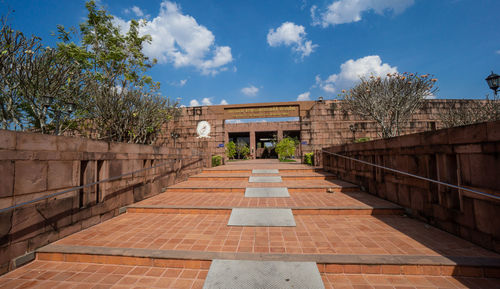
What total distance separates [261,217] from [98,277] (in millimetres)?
2752

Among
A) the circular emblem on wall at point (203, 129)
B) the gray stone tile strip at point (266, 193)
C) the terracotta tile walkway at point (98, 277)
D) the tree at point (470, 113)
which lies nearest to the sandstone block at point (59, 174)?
the terracotta tile walkway at point (98, 277)

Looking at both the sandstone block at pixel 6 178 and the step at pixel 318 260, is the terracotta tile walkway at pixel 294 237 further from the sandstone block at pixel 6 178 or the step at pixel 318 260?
the sandstone block at pixel 6 178

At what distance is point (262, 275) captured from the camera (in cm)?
221

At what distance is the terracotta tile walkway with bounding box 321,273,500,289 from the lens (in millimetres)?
2090

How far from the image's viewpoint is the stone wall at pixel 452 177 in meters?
2.51

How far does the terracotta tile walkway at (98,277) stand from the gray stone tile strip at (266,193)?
3.27 meters

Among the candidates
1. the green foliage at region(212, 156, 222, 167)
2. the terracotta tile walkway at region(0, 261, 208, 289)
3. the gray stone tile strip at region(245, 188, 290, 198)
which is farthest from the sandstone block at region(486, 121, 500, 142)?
the green foliage at region(212, 156, 222, 167)

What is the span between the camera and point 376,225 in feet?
11.7

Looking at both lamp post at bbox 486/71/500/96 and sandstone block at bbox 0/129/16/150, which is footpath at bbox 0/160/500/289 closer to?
sandstone block at bbox 0/129/16/150

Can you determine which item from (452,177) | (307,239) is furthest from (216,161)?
(452,177)

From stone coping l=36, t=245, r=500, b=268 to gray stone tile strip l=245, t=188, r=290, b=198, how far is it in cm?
295

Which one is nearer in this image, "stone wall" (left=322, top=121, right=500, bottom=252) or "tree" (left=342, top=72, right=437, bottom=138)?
"stone wall" (left=322, top=121, right=500, bottom=252)

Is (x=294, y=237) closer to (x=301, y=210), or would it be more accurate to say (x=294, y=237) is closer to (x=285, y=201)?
(x=301, y=210)

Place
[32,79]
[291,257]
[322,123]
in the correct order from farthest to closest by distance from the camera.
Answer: [322,123] → [32,79] → [291,257]
